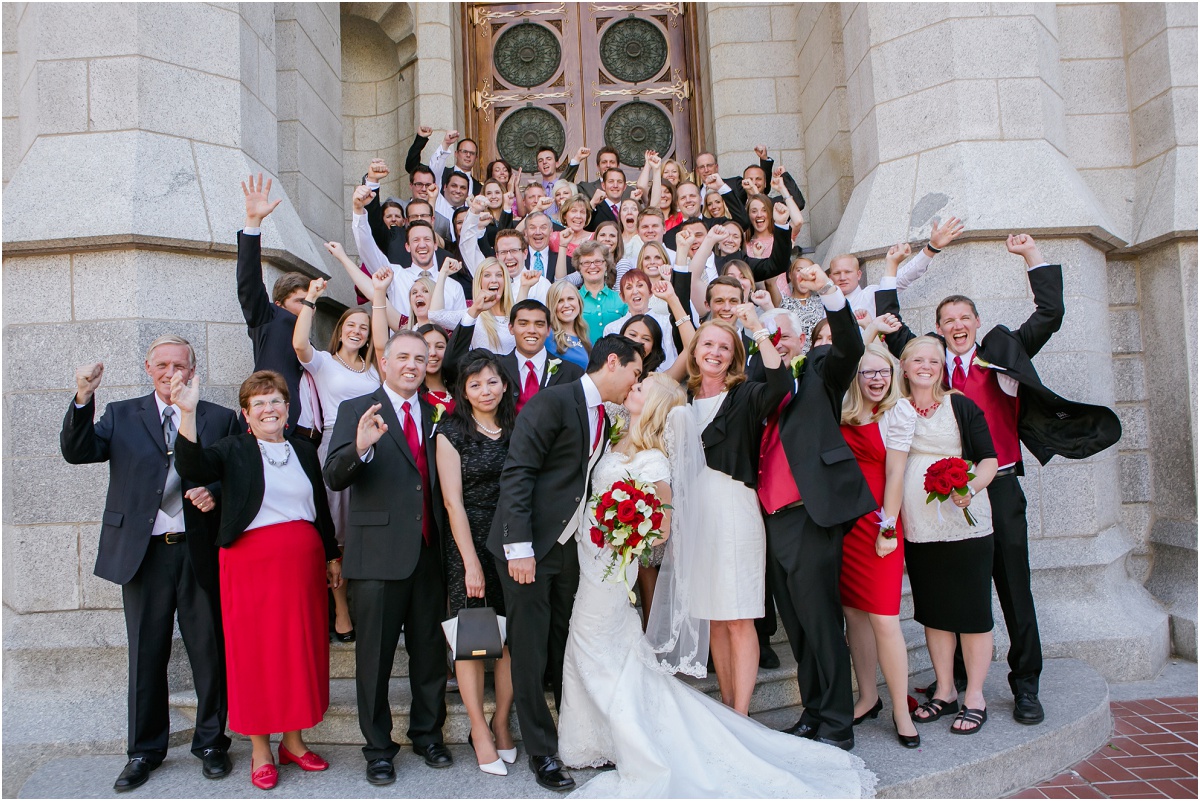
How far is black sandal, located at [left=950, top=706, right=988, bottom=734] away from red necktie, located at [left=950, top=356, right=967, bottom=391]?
1822mm

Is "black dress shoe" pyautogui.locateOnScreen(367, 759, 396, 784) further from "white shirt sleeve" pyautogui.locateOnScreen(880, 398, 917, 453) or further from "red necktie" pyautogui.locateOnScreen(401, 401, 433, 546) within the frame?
"white shirt sleeve" pyautogui.locateOnScreen(880, 398, 917, 453)

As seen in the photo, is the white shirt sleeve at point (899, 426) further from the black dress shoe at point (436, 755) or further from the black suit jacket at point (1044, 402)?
the black dress shoe at point (436, 755)

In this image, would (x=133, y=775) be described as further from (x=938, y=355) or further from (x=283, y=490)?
(x=938, y=355)

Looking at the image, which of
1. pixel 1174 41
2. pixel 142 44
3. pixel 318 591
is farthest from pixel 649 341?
pixel 1174 41

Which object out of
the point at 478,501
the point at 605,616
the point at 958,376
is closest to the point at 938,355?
the point at 958,376

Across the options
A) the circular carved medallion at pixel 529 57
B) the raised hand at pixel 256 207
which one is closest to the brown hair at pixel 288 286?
the raised hand at pixel 256 207

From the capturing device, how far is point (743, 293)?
5215 mm

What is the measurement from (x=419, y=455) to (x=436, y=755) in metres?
1.51

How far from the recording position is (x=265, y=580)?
4035 millimetres

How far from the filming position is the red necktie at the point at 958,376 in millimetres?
4949

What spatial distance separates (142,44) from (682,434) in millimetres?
4778

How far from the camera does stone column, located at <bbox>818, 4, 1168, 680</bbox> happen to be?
605 centimetres

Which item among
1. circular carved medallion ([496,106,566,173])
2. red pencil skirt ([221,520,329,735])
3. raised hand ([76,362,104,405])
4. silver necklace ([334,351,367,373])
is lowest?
red pencil skirt ([221,520,329,735])

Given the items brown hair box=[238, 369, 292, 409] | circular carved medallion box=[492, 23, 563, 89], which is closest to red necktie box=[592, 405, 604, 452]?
brown hair box=[238, 369, 292, 409]
